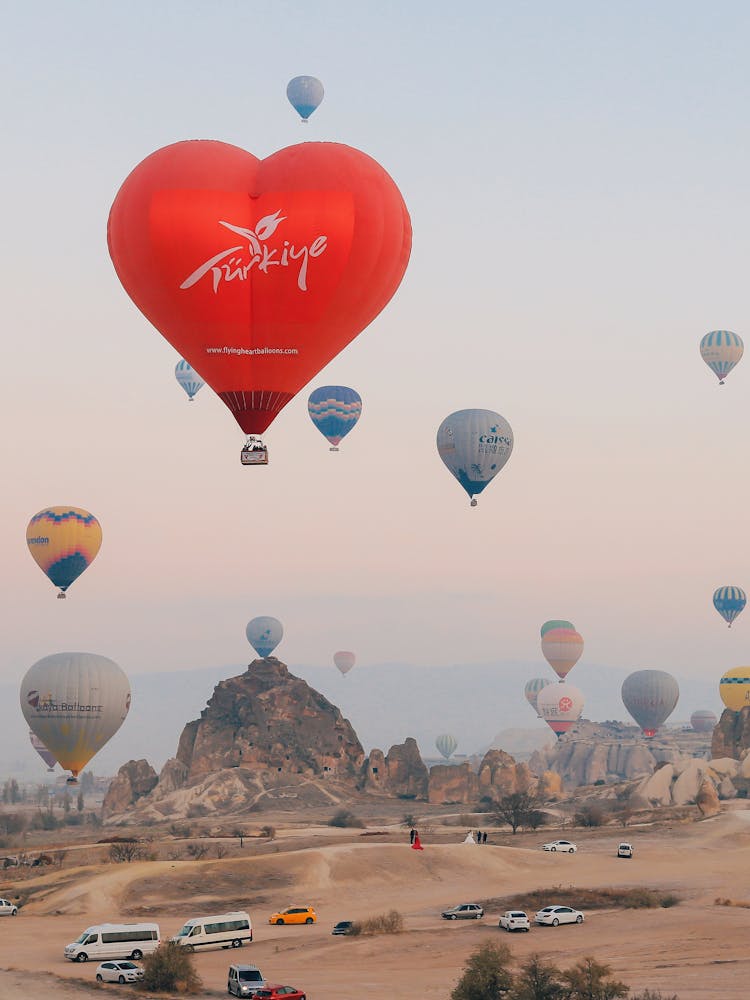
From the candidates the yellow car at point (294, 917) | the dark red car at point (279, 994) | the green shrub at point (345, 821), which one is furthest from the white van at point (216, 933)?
the green shrub at point (345, 821)

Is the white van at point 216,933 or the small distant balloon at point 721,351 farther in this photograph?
the small distant balloon at point 721,351

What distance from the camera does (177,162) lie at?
157 ft

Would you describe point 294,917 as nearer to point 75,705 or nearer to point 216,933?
point 216,933

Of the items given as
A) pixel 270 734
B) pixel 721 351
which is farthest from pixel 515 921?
pixel 270 734

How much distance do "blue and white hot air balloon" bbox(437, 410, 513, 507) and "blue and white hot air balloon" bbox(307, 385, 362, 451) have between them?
7.45 m

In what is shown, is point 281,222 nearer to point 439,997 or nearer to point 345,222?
point 345,222

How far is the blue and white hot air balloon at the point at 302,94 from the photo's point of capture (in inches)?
5241

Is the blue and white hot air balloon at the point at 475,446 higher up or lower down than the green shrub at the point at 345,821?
higher up

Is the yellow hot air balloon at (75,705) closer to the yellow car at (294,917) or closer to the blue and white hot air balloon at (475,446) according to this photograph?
the blue and white hot air balloon at (475,446)

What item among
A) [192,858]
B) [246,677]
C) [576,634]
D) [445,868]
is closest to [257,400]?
[445,868]

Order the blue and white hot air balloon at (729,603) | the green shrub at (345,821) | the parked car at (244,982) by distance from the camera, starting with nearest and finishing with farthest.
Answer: the parked car at (244,982)
the green shrub at (345,821)
the blue and white hot air balloon at (729,603)

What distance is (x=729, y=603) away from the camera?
17288 cm

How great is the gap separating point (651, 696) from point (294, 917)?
4950 inches

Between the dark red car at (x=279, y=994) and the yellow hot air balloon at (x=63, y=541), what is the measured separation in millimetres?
58769
